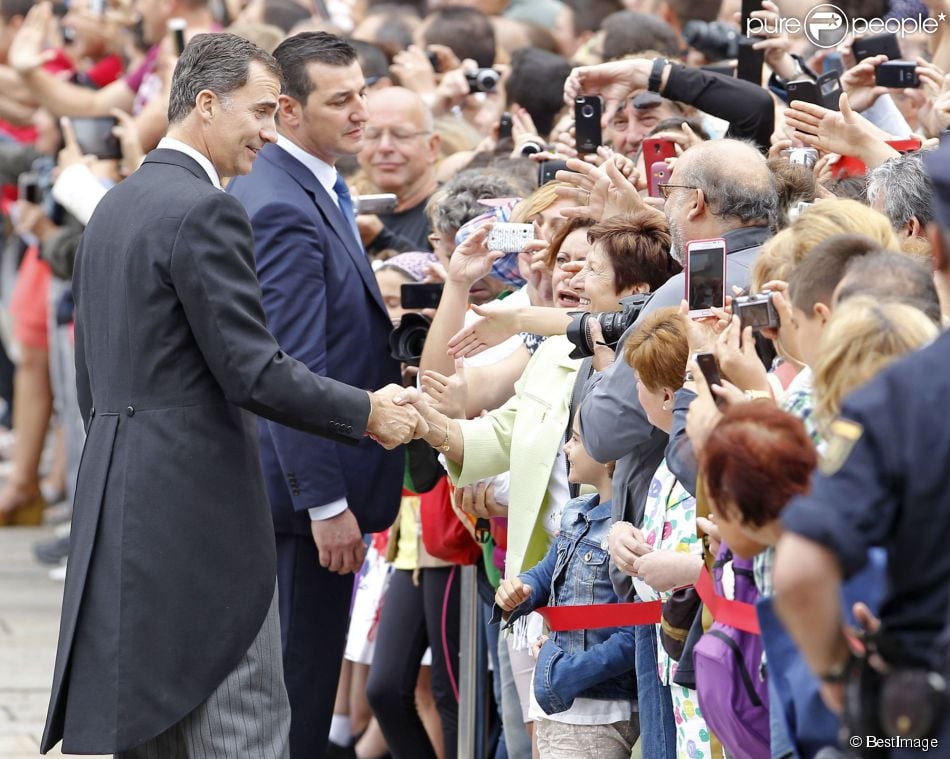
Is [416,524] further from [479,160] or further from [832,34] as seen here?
[832,34]

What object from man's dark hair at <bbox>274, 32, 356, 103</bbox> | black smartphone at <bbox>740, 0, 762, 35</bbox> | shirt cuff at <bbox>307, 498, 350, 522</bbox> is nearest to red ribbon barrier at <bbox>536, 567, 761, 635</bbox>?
shirt cuff at <bbox>307, 498, 350, 522</bbox>

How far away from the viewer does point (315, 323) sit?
14.0ft

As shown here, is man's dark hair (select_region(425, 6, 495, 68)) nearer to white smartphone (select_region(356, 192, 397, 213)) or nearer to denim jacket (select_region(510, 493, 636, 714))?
white smartphone (select_region(356, 192, 397, 213))

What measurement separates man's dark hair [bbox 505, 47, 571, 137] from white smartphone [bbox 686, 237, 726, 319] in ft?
10.0

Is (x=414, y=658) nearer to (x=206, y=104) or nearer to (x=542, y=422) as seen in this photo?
(x=542, y=422)

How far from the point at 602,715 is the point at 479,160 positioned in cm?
240

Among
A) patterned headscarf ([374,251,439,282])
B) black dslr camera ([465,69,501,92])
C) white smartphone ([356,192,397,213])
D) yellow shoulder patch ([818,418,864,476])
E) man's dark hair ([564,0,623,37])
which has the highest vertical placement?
yellow shoulder patch ([818,418,864,476])

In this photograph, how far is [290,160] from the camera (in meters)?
4.47

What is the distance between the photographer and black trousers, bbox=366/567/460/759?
4.82 metres

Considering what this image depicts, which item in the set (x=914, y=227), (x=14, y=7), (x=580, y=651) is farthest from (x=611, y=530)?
(x=14, y=7)

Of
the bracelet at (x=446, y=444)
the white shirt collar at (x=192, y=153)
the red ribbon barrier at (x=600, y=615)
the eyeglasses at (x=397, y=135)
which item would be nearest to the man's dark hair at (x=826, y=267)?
the red ribbon barrier at (x=600, y=615)

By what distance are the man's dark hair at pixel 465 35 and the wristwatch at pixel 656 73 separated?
259 cm

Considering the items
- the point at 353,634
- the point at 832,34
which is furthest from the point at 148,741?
the point at 832,34

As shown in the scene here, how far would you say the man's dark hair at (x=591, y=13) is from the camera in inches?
316
